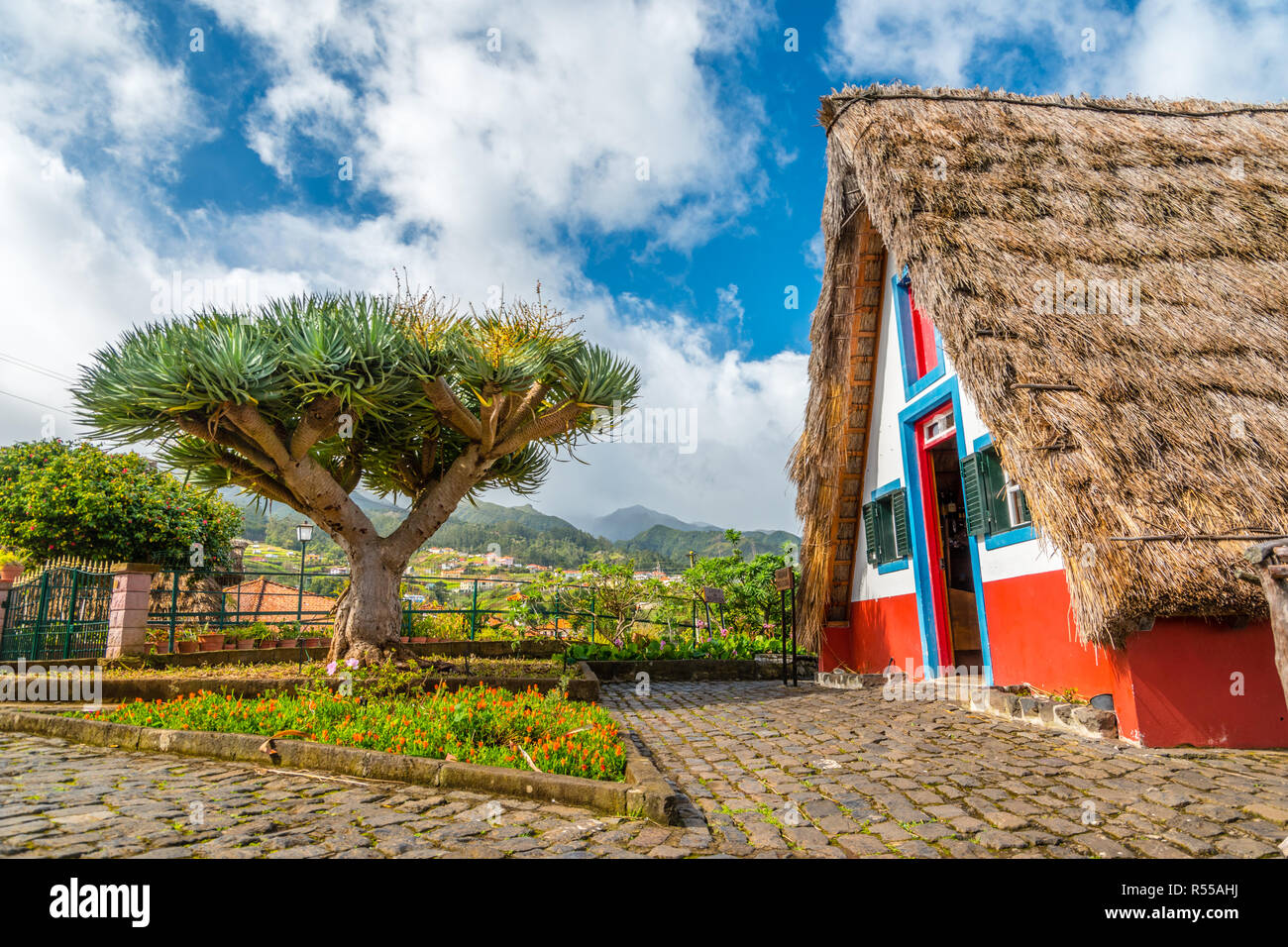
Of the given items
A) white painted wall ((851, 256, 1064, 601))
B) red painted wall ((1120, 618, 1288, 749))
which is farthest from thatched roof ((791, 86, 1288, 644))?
white painted wall ((851, 256, 1064, 601))

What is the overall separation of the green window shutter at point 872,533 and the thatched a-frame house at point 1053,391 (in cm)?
5

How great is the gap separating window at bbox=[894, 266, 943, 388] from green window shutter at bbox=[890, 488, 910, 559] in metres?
1.44

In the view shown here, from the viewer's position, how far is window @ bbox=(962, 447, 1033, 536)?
7195 millimetres

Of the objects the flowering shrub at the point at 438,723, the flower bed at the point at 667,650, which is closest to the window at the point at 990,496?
the flowering shrub at the point at 438,723

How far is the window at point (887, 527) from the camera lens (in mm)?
9336

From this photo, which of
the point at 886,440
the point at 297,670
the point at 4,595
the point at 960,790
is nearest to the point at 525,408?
the point at 297,670

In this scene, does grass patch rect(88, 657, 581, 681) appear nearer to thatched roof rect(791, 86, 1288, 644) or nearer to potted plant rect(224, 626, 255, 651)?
potted plant rect(224, 626, 255, 651)

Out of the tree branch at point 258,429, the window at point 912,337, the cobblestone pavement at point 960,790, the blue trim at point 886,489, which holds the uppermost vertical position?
the window at point 912,337

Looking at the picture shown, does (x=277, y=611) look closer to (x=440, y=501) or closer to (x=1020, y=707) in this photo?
(x=440, y=501)

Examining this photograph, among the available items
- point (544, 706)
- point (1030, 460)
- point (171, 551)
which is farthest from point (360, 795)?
point (171, 551)

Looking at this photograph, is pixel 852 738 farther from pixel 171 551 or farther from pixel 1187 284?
pixel 171 551

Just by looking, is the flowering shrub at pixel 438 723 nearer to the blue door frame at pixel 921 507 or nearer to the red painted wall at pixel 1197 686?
the red painted wall at pixel 1197 686

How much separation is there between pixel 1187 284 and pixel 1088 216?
4.44 ft
